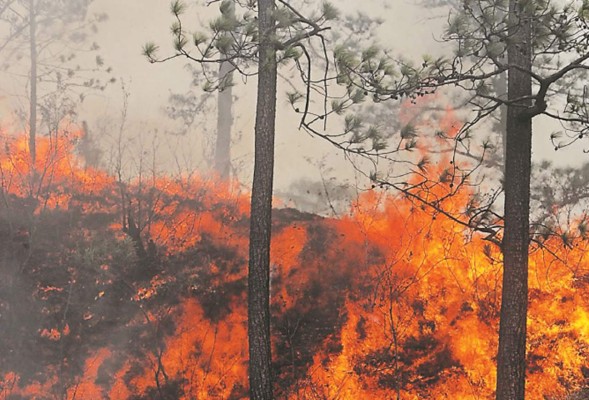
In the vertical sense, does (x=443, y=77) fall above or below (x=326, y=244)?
above

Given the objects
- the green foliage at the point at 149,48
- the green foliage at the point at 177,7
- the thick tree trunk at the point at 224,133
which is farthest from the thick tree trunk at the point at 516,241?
A: the thick tree trunk at the point at 224,133

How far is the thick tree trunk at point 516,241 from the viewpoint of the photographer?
6164mm

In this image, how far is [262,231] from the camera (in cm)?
662

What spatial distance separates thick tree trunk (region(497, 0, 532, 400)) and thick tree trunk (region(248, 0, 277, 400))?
282cm

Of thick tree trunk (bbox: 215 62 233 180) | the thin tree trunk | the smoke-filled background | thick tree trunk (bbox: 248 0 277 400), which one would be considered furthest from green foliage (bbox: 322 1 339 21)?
→ thick tree trunk (bbox: 215 62 233 180)

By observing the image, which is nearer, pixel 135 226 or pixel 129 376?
pixel 129 376

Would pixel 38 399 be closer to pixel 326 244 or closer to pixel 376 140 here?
pixel 326 244

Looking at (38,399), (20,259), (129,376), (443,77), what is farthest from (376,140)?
(20,259)

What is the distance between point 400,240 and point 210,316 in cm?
406

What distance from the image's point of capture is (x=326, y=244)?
11.3 m

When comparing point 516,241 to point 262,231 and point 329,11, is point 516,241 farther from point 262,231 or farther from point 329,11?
point 329,11

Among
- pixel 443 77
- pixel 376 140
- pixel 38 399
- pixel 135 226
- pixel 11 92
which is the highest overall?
pixel 11 92

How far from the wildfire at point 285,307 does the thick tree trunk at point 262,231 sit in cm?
277

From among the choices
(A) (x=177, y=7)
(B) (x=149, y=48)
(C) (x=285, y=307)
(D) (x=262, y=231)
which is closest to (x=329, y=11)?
(A) (x=177, y=7)
